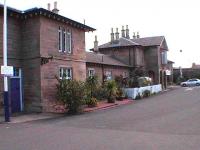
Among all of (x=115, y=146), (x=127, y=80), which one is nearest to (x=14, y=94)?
(x=115, y=146)

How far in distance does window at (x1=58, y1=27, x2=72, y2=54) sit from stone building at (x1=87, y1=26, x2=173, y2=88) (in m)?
19.3

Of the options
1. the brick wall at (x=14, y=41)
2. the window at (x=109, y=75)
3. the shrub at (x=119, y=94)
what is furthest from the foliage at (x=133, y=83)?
the brick wall at (x=14, y=41)

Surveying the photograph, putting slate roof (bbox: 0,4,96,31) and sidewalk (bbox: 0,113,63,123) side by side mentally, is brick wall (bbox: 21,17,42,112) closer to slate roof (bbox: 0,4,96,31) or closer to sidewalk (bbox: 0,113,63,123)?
slate roof (bbox: 0,4,96,31)

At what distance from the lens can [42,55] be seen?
22172 mm

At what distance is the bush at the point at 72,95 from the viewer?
21203 mm

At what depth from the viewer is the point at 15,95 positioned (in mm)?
22094

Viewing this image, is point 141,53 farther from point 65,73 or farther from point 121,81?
point 65,73

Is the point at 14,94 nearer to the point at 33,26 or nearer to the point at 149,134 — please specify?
the point at 33,26

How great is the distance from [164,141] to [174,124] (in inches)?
174

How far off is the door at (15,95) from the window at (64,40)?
3.75 m

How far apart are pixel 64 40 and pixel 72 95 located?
5.02 m

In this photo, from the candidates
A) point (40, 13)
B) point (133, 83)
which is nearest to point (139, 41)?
point (133, 83)

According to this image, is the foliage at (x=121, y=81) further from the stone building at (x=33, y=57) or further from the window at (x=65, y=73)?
the stone building at (x=33, y=57)

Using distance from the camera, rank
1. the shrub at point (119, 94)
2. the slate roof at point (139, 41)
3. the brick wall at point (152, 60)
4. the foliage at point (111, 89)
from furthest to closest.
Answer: the brick wall at point (152, 60) < the slate roof at point (139, 41) < the shrub at point (119, 94) < the foliage at point (111, 89)
